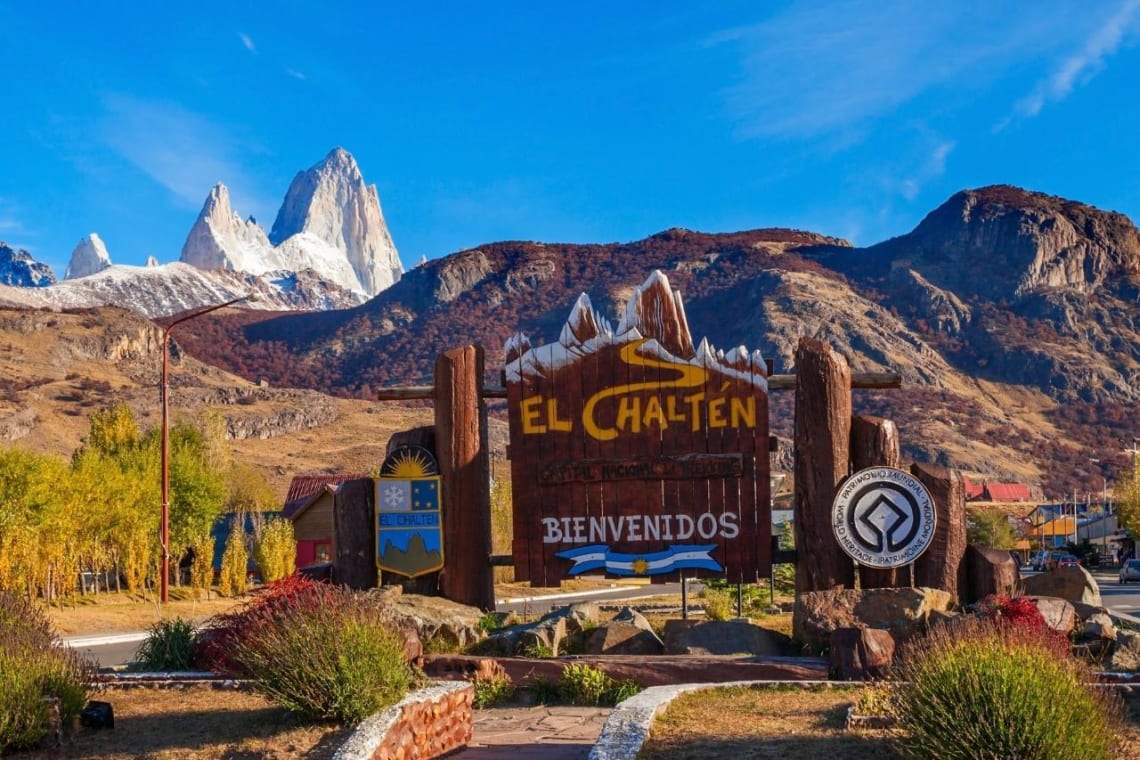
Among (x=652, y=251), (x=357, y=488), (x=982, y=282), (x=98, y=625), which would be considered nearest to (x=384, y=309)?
(x=652, y=251)

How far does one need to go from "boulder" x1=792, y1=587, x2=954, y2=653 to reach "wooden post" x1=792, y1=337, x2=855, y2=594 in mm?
991

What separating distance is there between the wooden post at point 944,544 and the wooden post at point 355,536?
6355mm

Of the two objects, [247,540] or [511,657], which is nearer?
[511,657]

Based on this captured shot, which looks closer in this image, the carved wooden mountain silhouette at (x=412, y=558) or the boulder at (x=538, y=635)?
the boulder at (x=538, y=635)

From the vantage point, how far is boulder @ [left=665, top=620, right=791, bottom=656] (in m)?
12.2

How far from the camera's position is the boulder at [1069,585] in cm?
1380

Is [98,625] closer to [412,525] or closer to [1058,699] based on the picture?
[412,525]

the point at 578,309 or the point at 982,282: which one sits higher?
the point at 982,282

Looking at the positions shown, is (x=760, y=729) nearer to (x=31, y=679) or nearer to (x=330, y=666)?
(x=330, y=666)

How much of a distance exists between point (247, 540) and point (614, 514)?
33.8 meters

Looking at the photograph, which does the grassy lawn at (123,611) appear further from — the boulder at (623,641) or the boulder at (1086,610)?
the boulder at (1086,610)

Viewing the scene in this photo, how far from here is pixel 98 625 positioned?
27.1 meters

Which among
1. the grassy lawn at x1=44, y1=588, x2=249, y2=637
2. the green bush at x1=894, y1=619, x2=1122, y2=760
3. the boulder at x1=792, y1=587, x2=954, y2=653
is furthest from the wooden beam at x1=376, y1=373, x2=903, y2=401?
the grassy lawn at x1=44, y1=588, x2=249, y2=637

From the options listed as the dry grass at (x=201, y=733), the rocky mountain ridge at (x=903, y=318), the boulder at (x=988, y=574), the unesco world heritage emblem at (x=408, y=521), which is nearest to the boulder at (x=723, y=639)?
the boulder at (x=988, y=574)
